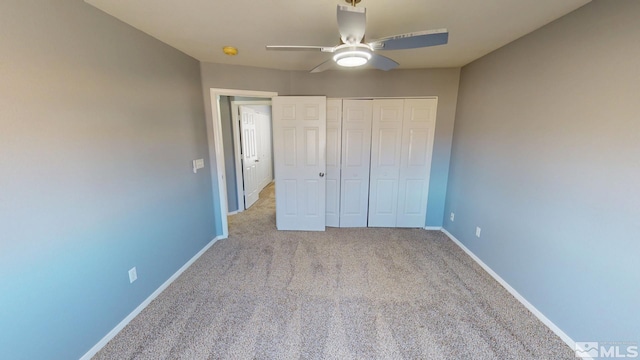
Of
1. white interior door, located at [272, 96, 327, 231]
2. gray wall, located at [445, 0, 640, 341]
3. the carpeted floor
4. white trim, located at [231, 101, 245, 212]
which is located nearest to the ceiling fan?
gray wall, located at [445, 0, 640, 341]

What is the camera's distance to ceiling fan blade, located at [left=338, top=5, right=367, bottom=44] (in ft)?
3.93

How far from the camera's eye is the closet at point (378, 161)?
3434mm

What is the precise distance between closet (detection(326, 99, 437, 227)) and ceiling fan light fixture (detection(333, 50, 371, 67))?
1.78 m

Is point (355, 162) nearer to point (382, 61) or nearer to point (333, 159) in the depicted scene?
point (333, 159)

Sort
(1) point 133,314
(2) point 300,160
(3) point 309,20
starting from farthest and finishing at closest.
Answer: (2) point 300,160, (1) point 133,314, (3) point 309,20

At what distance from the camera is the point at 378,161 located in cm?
358

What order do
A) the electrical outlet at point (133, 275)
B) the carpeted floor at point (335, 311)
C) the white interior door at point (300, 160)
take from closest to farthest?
1. the carpeted floor at point (335, 311)
2. the electrical outlet at point (133, 275)
3. the white interior door at point (300, 160)

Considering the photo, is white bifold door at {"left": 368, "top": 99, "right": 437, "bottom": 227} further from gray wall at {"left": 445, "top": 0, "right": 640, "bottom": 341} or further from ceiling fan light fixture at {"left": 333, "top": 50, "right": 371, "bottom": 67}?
ceiling fan light fixture at {"left": 333, "top": 50, "right": 371, "bottom": 67}

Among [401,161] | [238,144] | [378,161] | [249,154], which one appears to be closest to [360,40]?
[378,161]

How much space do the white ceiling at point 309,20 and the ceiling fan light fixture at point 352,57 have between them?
355 millimetres

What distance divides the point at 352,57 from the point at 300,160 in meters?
2.03

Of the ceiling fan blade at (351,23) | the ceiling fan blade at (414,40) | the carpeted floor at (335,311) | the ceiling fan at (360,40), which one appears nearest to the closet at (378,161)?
the carpeted floor at (335,311)

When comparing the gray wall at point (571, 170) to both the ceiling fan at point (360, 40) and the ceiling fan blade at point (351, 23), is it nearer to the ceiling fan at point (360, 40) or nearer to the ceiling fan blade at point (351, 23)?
the ceiling fan at point (360, 40)

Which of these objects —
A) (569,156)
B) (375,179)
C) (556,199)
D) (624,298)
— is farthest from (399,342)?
(375,179)
